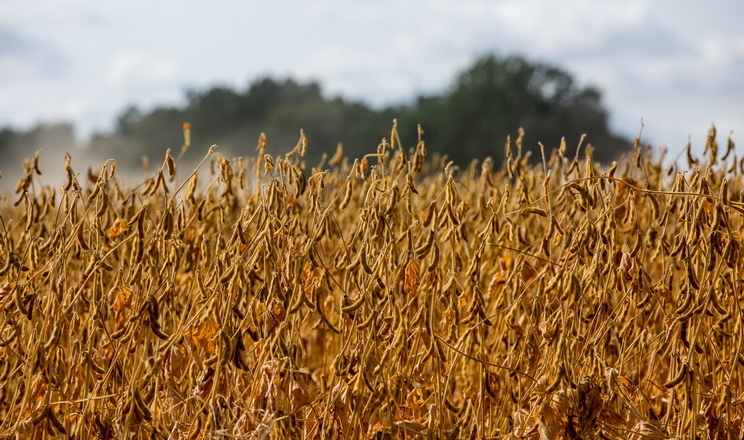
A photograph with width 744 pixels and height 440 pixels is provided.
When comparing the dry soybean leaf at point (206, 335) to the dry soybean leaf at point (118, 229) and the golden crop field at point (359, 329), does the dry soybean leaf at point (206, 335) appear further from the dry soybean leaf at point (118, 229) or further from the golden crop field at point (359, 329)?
the dry soybean leaf at point (118, 229)

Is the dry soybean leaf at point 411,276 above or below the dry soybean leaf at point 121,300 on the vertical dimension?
above

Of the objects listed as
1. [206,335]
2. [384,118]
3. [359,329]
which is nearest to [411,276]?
[359,329]

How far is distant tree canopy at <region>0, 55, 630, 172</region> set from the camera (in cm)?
2633

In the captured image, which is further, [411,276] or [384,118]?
[384,118]

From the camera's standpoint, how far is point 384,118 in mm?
29484

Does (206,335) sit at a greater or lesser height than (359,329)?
lesser

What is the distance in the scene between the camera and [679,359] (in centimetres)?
193

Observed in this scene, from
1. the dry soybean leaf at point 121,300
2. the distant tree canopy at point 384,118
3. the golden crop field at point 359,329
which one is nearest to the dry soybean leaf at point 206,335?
the golden crop field at point 359,329

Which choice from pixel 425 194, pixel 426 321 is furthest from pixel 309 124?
pixel 426 321

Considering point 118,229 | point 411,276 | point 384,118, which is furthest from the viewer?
point 384,118

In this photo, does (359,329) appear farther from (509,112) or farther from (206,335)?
(509,112)

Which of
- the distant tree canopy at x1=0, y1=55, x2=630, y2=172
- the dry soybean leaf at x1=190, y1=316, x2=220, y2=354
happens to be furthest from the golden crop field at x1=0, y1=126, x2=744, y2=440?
the distant tree canopy at x1=0, y1=55, x2=630, y2=172

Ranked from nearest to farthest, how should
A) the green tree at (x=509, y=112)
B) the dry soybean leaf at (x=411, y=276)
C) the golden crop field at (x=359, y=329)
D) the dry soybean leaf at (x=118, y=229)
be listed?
the golden crop field at (x=359, y=329) → the dry soybean leaf at (x=411, y=276) → the dry soybean leaf at (x=118, y=229) → the green tree at (x=509, y=112)

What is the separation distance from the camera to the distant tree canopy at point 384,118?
26.3 m
